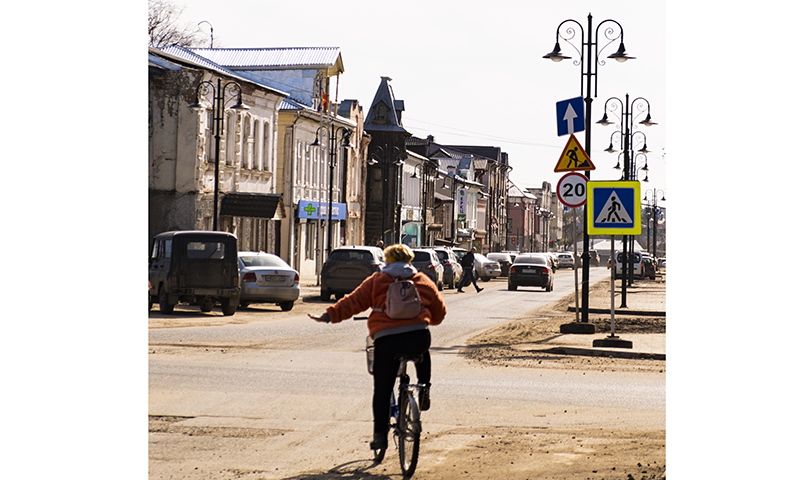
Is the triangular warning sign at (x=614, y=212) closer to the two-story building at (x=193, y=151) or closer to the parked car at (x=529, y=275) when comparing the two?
the two-story building at (x=193, y=151)

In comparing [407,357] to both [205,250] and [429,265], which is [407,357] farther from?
[429,265]

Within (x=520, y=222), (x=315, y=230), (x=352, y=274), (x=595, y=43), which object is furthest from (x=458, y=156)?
(x=595, y=43)

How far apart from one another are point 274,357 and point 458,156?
102 m

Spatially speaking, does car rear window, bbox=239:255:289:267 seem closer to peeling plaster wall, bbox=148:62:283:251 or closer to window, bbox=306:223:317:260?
peeling plaster wall, bbox=148:62:283:251

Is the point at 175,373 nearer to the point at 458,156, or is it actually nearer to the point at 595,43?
the point at 595,43

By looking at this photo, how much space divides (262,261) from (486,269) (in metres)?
32.3

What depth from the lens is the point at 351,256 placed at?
96.9 ft

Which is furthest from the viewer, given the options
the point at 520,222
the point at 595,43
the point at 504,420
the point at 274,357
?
the point at 520,222

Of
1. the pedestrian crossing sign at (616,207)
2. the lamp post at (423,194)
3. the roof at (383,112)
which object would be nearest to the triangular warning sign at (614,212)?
the pedestrian crossing sign at (616,207)

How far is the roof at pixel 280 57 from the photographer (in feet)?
165

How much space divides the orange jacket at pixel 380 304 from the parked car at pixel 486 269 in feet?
159

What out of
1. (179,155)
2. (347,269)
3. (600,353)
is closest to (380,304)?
(600,353)

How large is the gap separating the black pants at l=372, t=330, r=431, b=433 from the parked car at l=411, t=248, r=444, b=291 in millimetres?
29263

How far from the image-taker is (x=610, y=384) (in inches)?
494
